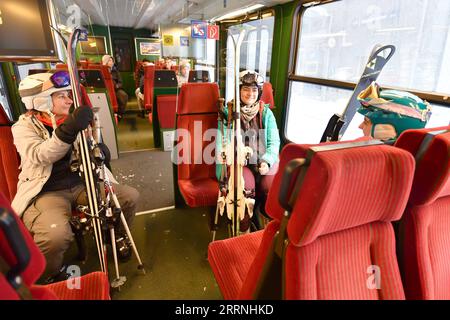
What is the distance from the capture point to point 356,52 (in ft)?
9.41

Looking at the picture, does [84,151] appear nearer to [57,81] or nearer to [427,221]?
[57,81]

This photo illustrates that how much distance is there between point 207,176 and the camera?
235cm

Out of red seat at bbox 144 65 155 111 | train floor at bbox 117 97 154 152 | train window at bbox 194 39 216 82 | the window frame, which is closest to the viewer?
the window frame

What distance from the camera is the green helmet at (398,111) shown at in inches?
45.0

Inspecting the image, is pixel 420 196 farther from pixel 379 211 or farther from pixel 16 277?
pixel 16 277

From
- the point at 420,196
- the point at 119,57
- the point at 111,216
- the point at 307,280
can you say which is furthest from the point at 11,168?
the point at 119,57

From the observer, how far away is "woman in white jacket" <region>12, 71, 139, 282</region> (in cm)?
148

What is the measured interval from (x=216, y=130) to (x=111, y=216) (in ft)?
3.50

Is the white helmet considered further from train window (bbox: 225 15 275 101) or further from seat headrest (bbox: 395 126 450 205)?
train window (bbox: 225 15 275 101)

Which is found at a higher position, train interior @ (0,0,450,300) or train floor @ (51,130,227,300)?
train interior @ (0,0,450,300)

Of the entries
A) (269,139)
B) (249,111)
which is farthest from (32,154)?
(269,139)

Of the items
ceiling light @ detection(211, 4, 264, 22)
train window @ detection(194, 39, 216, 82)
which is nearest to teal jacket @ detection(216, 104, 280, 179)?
ceiling light @ detection(211, 4, 264, 22)

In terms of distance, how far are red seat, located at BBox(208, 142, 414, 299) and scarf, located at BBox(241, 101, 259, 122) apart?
139cm

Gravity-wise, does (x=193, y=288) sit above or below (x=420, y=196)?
below
